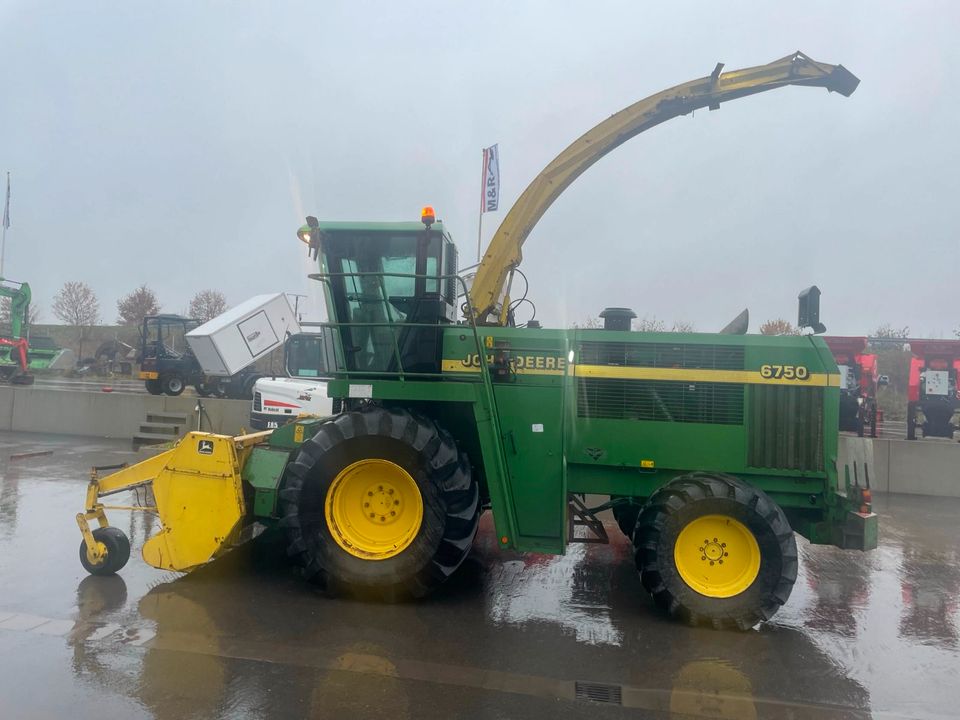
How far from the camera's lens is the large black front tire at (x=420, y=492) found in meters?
5.23

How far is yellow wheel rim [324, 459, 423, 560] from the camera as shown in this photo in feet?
17.7

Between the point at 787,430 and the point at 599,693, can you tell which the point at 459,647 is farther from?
the point at 787,430

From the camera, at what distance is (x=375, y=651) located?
4.38m

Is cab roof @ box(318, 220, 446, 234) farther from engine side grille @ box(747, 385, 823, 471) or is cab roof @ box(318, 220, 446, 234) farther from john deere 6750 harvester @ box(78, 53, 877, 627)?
engine side grille @ box(747, 385, 823, 471)

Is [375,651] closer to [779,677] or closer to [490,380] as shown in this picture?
[490,380]

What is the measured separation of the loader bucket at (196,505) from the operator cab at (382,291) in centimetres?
123

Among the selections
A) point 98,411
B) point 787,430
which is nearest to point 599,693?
point 787,430

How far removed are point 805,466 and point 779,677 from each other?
1.79m

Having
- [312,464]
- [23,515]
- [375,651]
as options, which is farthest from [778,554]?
[23,515]

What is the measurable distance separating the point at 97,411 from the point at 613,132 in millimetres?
11704

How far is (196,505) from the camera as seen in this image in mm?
5402

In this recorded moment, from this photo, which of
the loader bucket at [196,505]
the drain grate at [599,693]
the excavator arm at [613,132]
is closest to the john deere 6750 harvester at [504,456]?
the loader bucket at [196,505]

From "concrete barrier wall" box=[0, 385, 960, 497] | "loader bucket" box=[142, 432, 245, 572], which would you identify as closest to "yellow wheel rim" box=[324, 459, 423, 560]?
"loader bucket" box=[142, 432, 245, 572]

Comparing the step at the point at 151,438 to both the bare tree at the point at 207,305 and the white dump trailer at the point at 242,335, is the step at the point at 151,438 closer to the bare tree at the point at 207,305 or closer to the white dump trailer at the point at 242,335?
the white dump trailer at the point at 242,335
